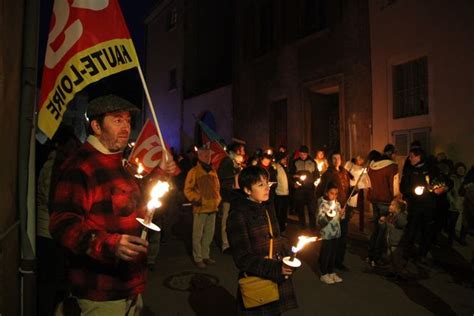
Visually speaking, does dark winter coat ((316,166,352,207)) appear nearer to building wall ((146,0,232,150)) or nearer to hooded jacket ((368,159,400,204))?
hooded jacket ((368,159,400,204))

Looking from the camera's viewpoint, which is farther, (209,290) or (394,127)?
(394,127)

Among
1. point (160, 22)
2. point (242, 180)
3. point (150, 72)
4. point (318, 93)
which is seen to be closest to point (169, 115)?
point (150, 72)

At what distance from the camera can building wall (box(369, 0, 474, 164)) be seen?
30.2 ft

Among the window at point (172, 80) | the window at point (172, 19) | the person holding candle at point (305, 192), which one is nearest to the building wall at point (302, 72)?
the person holding candle at point (305, 192)

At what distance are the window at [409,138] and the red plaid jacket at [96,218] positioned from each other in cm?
961

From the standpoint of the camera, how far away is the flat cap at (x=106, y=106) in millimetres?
2553

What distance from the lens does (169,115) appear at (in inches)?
1033

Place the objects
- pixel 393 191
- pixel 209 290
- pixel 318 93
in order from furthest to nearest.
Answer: pixel 318 93
pixel 393 191
pixel 209 290

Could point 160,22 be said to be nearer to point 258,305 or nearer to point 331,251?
point 331,251

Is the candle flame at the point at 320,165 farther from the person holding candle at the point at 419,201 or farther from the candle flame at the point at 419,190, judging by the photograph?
the candle flame at the point at 419,190

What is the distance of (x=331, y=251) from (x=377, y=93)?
23.7 ft

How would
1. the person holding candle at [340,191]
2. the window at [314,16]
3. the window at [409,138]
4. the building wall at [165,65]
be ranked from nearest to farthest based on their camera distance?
the person holding candle at [340,191]
the window at [409,138]
the window at [314,16]
the building wall at [165,65]

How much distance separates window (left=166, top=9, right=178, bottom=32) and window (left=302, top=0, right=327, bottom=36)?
1254cm

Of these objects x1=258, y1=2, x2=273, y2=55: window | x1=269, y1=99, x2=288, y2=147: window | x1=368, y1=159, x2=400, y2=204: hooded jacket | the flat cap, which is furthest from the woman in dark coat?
x1=258, y1=2, x2=273, y2=55: window
